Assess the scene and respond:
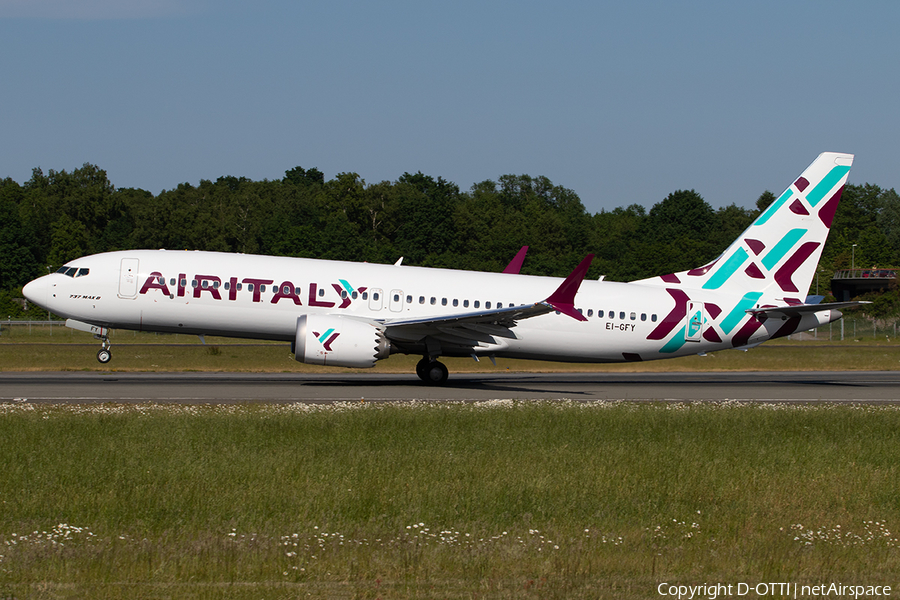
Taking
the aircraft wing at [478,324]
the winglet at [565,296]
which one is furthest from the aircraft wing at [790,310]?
the winglet at [565,296]

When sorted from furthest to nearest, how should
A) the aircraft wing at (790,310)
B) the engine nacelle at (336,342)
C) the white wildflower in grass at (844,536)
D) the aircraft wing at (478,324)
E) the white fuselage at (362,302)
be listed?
the aircraft wing at (790,310)
the white fuselage at (362,302)
the aircraft wing at (478,324)
the engine nacelle at (336,342)
the white wildflower in grass at (844,536)

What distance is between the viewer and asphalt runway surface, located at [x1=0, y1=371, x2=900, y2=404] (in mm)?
24781

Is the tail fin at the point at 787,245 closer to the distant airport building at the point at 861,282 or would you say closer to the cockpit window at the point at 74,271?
the cockpit window at the point at 74,271

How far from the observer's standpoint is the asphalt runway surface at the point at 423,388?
81.3 feet

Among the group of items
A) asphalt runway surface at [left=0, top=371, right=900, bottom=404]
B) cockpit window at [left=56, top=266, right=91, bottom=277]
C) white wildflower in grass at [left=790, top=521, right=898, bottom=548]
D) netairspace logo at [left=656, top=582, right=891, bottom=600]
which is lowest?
netairspace logo at [left=656, top=582, right=891, bottom=600]

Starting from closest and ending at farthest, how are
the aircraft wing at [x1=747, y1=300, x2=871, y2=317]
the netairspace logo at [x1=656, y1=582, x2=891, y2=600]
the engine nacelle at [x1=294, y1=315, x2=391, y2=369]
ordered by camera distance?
the netairspace logo at [x1=656, y1=582, x2=891, y2=600] → the engine nacelle at [x1=294, y1=315, x2=391, y2=369] → the aircraft wing at [x1=747, y1=300, x2=871, y2=317]

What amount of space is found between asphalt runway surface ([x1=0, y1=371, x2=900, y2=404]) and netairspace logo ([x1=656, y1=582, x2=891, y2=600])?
646 inches

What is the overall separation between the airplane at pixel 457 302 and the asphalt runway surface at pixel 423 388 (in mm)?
1237

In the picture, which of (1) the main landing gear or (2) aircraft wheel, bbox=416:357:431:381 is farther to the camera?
(2) aircraft wheel, bbox=416:357:431:381

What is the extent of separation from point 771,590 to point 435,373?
71.3 ft

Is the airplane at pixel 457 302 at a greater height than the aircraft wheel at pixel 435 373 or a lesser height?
greater

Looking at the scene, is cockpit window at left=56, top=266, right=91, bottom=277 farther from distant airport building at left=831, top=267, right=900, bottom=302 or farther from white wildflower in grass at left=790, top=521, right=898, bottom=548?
distant airport building at left=831, top=267, right=900, bottom=302

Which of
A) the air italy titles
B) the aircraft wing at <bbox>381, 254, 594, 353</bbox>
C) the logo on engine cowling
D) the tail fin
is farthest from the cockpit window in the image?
the tail fin

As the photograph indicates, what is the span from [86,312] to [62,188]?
123 m
